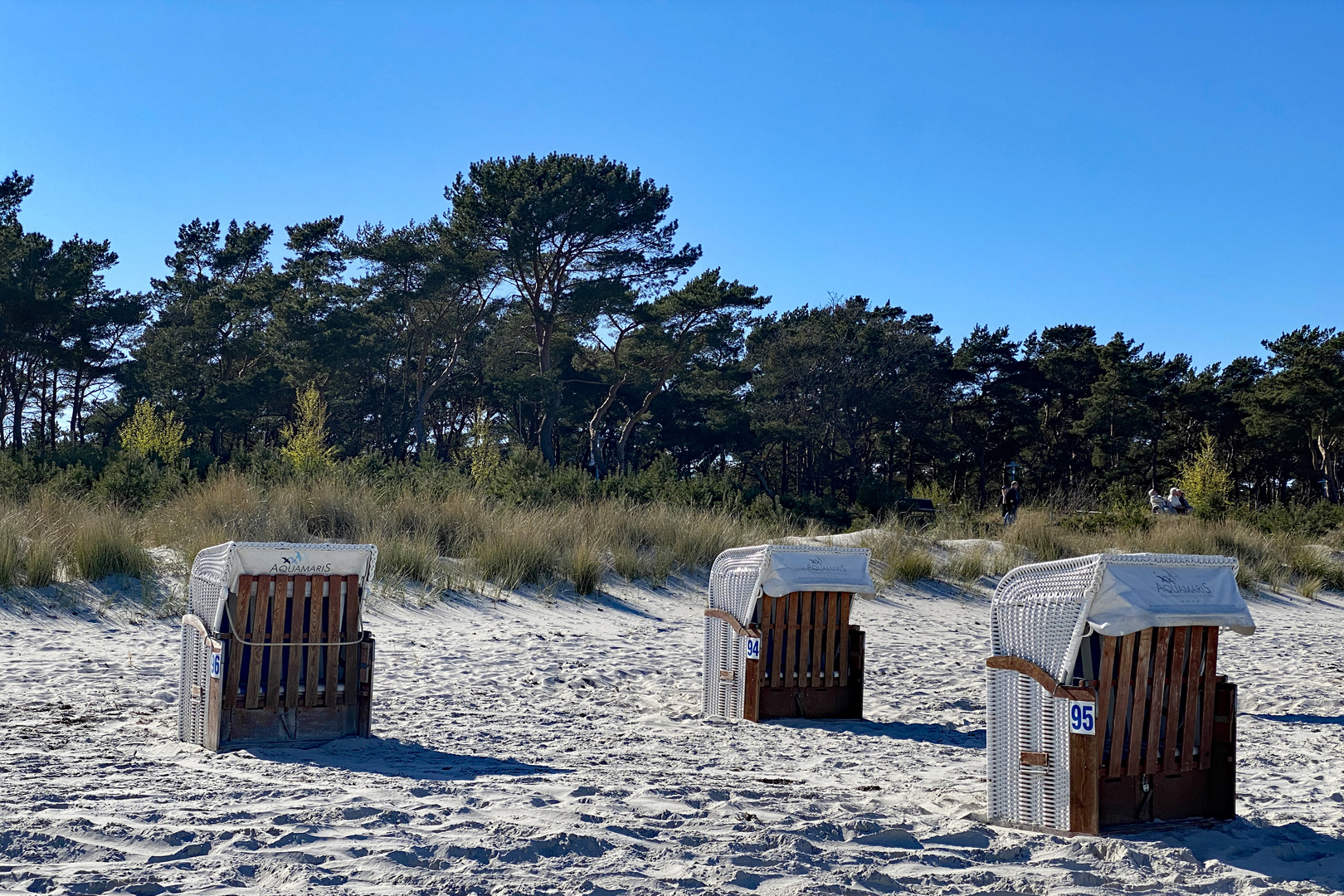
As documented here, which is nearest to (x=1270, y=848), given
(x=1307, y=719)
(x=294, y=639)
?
(x=1307, y=719)

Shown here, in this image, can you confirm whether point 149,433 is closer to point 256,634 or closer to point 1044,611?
point 256,634

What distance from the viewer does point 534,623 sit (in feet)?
39.1

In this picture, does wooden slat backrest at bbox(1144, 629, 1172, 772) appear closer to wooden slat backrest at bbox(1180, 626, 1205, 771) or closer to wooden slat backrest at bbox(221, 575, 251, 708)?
wooden slat backrest at bbox(1180, 626, 1205, 771)

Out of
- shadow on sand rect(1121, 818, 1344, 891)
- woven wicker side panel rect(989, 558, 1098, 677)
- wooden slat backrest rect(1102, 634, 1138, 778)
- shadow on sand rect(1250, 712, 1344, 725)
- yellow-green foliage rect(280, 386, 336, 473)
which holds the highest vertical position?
yellow-green foliage rect(280, 386, 336, 473)

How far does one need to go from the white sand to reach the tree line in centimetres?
2309

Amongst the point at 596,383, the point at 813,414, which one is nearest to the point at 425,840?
the point at 596,383

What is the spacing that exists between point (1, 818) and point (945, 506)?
2096 cm

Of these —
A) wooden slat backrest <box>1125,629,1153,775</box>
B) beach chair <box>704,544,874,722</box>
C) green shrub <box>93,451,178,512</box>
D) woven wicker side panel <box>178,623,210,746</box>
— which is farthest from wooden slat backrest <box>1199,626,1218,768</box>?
green shrub <box>93,451,178,512</box>

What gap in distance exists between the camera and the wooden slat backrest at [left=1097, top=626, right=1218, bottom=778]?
439 centimetres

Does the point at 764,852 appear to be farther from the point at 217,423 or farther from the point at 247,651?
the point at 217,423

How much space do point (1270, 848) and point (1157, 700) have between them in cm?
64

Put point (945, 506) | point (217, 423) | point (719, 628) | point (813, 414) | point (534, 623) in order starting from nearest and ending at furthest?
point (719, 628) < point (534, 623) < point (945, 506) < point (217, 423) < point (813, 414)

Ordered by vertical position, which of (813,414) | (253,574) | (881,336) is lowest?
(253,574)

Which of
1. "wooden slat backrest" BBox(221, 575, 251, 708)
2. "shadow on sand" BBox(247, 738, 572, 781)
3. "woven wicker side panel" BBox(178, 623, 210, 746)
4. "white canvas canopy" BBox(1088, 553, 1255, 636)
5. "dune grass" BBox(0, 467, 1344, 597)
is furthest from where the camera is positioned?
"dune grass" BBox(0, 467, 1344, 597)
